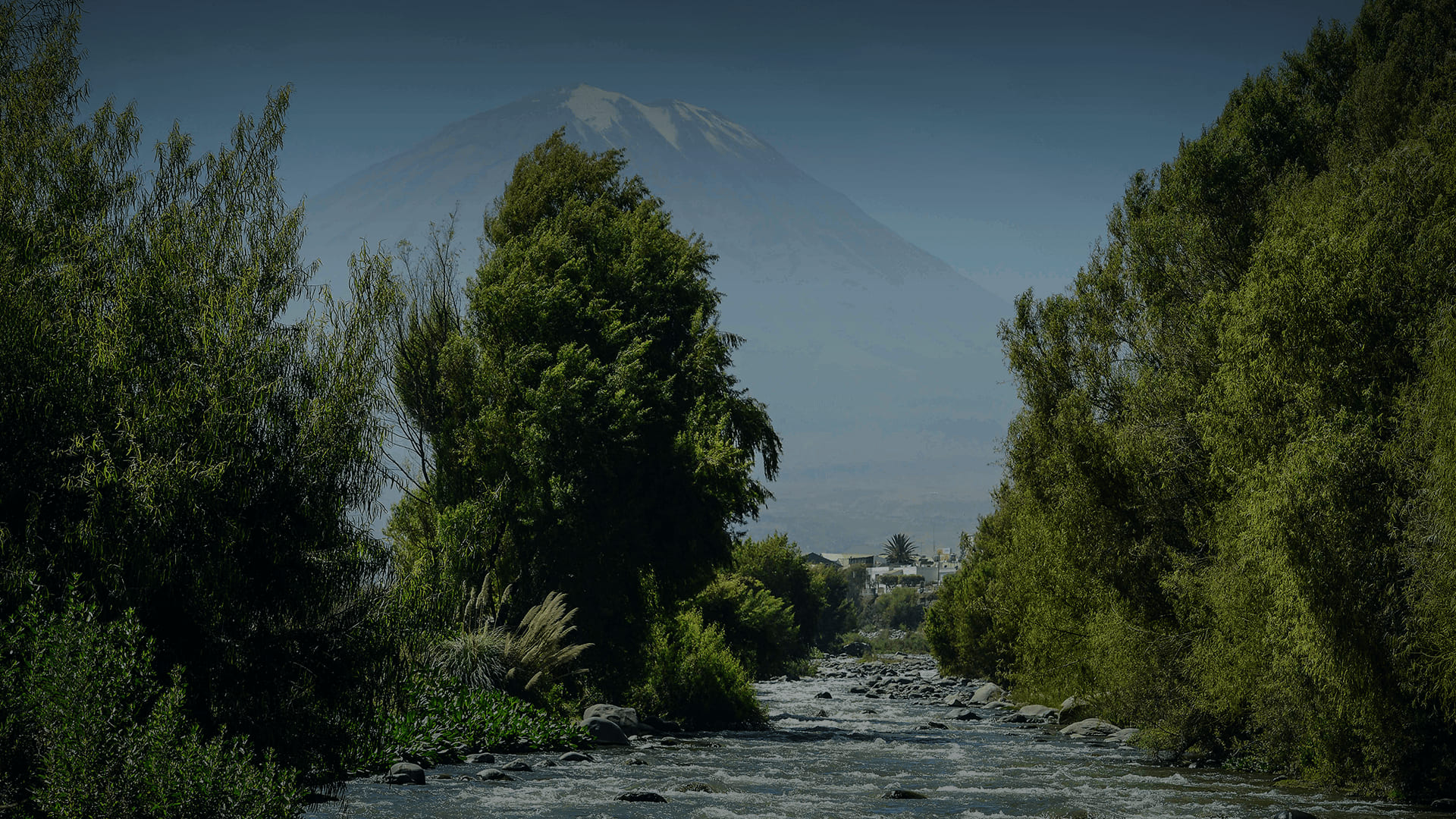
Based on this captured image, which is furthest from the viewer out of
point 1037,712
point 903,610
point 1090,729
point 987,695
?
point 903,610

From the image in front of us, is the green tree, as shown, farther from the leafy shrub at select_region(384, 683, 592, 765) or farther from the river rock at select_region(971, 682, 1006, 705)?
the leafy shrub at select_region(384, 683, 592, 765)

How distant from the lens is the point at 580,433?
102ft

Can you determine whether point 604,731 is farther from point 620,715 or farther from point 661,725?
point 661,725

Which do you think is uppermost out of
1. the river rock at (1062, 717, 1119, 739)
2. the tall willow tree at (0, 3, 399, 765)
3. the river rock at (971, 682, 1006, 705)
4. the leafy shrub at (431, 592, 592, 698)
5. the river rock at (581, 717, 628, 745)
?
the tall willow tree at (0, 3, 399, 765)

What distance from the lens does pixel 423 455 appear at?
110 ft

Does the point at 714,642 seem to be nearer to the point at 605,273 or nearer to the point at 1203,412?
the point at 605,273

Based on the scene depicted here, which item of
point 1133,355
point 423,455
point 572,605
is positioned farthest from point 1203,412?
point 423,455

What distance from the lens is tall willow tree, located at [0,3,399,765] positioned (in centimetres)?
1045

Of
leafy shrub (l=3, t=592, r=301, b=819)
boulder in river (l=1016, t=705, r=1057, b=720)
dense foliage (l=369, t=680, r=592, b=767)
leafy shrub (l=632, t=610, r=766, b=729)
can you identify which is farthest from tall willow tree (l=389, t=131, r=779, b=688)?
leafy shrub (l=3, t=592, r=301, b=819)

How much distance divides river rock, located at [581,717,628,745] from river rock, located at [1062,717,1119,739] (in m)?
14.2

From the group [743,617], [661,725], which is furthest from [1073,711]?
[743,617]

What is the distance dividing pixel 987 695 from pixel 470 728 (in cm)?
3337

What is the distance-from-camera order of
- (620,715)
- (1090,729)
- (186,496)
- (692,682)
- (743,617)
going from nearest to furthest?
(186,496)
(620,715)
(1090,729)
(692,682)
(743,617)

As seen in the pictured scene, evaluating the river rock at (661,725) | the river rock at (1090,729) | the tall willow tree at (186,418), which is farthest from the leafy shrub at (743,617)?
the tall willow tree at (186,418)
